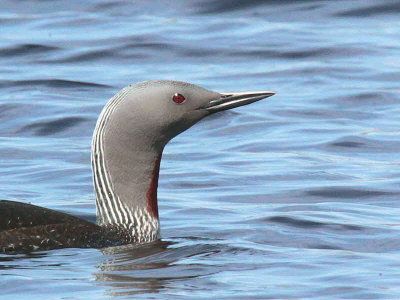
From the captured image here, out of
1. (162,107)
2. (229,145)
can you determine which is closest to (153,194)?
(162,107)

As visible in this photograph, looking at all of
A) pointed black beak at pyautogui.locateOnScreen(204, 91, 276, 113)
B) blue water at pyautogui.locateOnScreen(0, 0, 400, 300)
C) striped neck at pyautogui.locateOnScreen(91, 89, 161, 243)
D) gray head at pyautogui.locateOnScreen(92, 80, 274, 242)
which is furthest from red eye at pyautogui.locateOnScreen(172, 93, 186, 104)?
blue water at pyautogui.locateOnScreen(0, 0, 400, 300)

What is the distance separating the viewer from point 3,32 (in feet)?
53.4

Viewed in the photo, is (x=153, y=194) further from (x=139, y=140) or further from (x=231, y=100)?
(x=231, y=100)

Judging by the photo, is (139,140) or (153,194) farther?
(153,194)

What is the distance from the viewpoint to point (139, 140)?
7.38m

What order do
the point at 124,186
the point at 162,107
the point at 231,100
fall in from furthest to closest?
the point at 231,100
the point at 124,186
the point at 162,107

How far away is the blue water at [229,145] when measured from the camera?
6766 mm

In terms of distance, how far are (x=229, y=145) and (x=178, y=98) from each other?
3.88 m

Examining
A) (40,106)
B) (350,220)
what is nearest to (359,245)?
(350,220)

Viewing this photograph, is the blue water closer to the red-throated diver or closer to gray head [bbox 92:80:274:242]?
the red-throated diver

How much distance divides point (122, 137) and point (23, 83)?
6618mm

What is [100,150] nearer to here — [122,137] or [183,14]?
[122,137]

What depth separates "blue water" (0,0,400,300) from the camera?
266 inches

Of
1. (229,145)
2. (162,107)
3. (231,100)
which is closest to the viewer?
(162,107)
